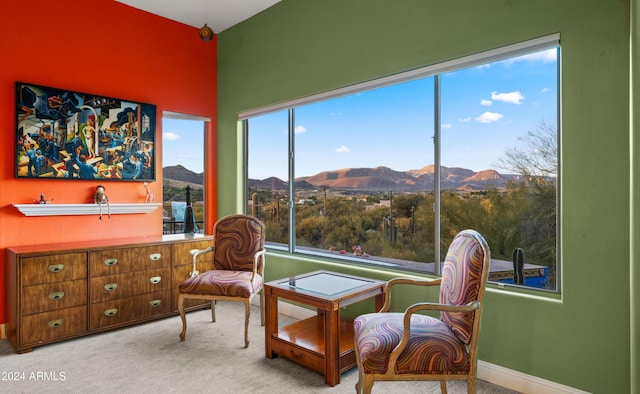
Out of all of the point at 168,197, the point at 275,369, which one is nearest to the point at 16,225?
the point at 168,197

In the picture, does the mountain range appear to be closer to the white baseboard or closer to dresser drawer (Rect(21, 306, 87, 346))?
the white baseboard

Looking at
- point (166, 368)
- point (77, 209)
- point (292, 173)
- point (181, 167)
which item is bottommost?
point (166, 368)

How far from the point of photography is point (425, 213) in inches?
114

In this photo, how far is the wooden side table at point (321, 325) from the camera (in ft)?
7.79

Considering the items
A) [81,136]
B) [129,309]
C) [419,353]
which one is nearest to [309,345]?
[419,353]

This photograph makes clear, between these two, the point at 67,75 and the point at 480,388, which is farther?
the point at 67,75

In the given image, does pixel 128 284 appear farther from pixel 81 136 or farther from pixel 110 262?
pixel 81 136

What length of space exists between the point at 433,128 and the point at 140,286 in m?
2.93

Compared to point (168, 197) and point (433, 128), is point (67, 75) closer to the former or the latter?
point (168, 197)

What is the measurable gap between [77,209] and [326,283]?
2.49 metres

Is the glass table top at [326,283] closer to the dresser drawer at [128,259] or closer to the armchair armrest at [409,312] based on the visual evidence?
the armchair armrest at [409,312]

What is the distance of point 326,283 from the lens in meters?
2.82

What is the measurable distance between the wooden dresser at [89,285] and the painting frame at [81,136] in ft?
2.34

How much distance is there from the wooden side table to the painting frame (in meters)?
2.18
